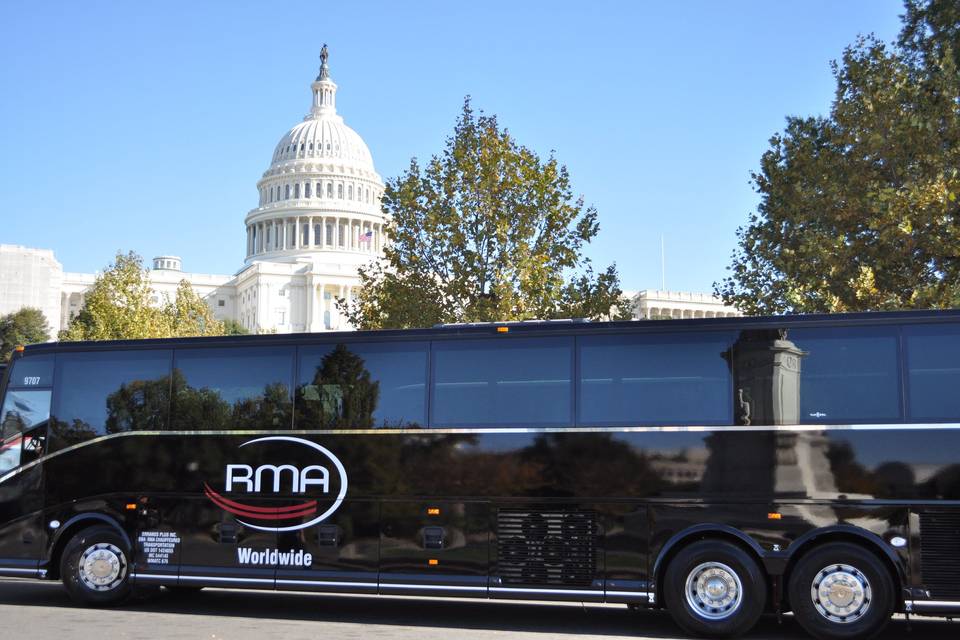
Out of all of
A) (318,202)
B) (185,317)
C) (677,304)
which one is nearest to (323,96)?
(318,202)

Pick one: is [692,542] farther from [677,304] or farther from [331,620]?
[677,304]

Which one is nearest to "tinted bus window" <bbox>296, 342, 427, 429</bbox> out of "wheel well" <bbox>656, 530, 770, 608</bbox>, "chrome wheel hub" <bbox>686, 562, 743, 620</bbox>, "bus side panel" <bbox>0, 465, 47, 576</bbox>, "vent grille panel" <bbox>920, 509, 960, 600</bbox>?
"wheel well" <bbox>656, 530, 770, 608</bbox>

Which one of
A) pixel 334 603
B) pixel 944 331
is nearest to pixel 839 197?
pixel 944 331

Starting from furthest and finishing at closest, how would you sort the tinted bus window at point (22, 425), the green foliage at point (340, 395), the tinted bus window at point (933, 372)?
the tinted bus window at point (22, 425)
the green foliage at point (340, 395)
the tinted bus window at point (933, 372)

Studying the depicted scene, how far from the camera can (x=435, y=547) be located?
13.5 metres

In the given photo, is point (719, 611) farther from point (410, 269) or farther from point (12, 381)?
point (410, 269)

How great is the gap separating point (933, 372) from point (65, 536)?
11.0 m

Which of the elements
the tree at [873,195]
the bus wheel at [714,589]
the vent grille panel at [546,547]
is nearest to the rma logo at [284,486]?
the vent grille panel at [546,547]

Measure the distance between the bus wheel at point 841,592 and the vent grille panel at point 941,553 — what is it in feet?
1.31

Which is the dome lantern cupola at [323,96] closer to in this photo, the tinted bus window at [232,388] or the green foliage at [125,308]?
the green foliage at [125,308]

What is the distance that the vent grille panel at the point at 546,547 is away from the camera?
42.4ft

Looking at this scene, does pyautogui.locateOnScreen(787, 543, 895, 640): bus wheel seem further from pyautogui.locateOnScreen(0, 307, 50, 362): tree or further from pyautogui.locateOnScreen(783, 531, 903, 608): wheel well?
pyautogui.locateOnScreen(0, 307, 50, 362): tree

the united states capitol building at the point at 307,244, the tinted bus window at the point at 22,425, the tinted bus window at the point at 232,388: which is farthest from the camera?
the united states capitol building at the point at 307,244

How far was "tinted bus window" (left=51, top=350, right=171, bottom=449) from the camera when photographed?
14.9 metres
